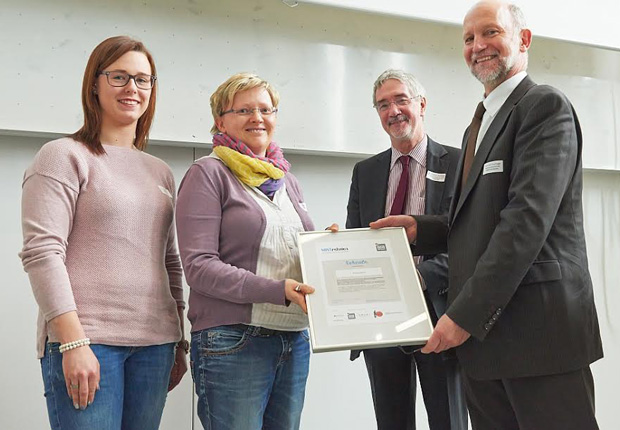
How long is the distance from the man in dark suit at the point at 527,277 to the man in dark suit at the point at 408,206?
1.45ft

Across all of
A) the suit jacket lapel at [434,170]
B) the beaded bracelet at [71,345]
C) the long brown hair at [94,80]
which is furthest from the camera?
the suit jacket lapel at [434,170]

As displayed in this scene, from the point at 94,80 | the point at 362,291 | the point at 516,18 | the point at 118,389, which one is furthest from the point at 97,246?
the point at 516,18

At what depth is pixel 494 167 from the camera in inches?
68.3

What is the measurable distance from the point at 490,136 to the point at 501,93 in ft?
0.58

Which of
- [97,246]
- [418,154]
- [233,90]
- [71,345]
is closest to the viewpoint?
[71,345]

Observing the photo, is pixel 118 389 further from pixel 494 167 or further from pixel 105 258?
pixel 494 167

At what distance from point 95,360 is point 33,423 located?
50.5 inches

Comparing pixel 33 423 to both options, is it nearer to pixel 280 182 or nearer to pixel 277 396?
pixel 277 396

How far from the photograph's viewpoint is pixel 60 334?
63.0 inches

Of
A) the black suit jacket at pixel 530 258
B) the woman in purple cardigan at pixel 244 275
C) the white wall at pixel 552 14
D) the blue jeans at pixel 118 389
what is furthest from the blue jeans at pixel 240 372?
the white wall at pixel 552 14

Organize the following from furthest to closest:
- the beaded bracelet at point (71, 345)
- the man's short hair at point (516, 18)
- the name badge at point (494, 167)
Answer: the man's short hair at point (516, 18) < the name badge at point (494, 167) < the beaded bracelet at point (71, 345)

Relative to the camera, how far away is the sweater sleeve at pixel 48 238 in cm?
160

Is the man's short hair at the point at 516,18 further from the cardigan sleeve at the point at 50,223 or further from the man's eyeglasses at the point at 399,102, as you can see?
the cardigan sleeve at the point at 50,223

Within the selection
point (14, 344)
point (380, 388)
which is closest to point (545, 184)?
point (380, 388)
